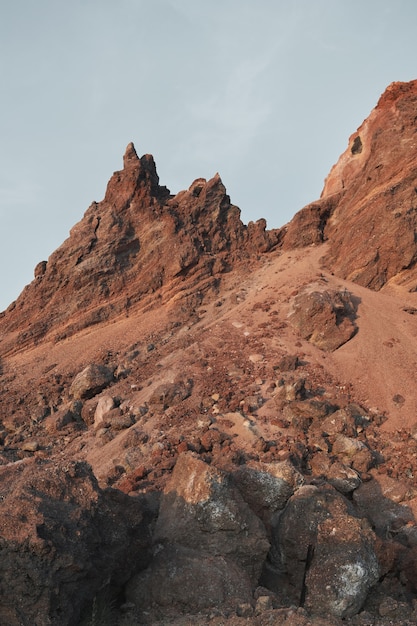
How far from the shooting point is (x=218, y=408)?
15.8m

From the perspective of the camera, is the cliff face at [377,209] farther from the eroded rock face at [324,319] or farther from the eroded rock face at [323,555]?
the eroded rock face at [323,555]

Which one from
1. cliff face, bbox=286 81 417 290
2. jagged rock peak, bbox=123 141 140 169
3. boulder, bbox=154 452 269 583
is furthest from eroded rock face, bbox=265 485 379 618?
jagged rock peak, bbox=123 141 140 169

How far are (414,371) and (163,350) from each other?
10.9 meters

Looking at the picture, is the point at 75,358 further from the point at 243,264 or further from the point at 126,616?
the point at 126,616

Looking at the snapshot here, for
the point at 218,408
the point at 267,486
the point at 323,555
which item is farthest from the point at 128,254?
the point at 323,555

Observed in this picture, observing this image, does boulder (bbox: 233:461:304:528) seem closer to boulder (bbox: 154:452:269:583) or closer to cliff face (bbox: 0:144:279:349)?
boulder (bbox: 154:452:269:583)

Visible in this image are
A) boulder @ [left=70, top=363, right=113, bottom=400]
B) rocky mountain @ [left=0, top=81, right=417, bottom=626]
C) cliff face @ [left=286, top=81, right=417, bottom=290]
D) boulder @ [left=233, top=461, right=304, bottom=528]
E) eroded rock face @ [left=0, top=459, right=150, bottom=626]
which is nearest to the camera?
eroded rock face @ [left=0, top=459, right=150, bottom=626]

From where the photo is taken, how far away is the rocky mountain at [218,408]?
7.34 meters

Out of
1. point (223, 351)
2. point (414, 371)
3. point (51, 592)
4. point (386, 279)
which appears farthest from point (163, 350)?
point (51, 592)

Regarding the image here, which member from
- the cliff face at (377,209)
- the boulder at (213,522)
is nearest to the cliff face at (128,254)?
the cliff face at (377,209)

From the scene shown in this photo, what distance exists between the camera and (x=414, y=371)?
17.7 meters

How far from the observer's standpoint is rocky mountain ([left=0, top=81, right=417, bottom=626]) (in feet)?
24.1

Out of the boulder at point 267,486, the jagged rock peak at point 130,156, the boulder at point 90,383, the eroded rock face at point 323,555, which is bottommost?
the eroded rock face at point 323,555

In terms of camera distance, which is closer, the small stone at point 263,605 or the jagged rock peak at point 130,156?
the small stone at point 263,605
